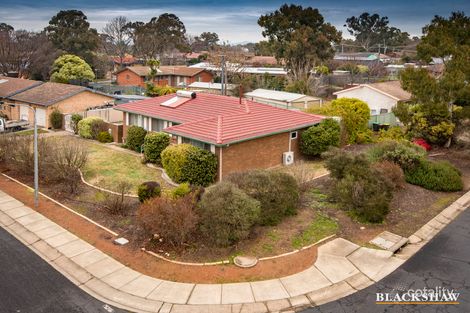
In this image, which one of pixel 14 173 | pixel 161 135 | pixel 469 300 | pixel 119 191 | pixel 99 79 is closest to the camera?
pixel 469 300

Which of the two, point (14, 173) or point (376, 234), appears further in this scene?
point (14, 173)

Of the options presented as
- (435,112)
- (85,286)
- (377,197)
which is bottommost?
(85,286)

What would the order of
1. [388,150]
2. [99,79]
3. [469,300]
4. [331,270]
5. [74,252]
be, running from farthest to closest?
[99,79]
[388,150]
[74,252]
[331,270]
[469,300]

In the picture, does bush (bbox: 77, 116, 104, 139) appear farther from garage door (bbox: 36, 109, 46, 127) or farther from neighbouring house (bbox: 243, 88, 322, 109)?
neighbouring house (bbox: 243, 88, 322, 109)

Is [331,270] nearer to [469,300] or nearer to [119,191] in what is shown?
[469,300]

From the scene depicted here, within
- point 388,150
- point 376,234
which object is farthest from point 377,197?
point 388,150

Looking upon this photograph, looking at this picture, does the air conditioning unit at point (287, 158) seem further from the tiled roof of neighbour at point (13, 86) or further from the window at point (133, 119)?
the tiled roof of neighbour at point (13, 86)

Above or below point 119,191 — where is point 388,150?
above
